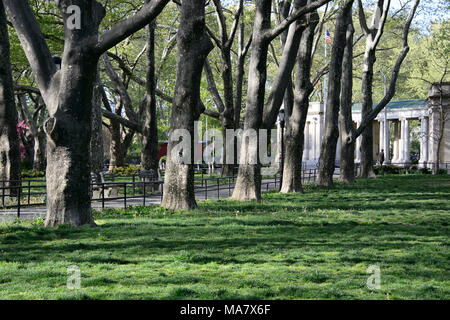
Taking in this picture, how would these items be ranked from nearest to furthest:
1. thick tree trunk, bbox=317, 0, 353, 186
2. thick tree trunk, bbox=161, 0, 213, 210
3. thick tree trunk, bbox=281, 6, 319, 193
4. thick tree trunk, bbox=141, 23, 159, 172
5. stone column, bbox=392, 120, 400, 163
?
1. thick tree trunk, bbox=161, 0, 213, 210
2. thick tree trunk, bbox=281, 6, 319, 193
3. thick tree trunk, bbox=141, 23, 159, 172
4. thick tree trunk, bbox=317, 0, 353, 186
5. stone column, bbox=392, 120, 400, 163

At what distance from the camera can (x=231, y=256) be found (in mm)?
8688

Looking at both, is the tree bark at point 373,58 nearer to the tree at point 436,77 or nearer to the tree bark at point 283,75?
the tree bark at point 283,75

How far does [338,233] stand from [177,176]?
5.19 metres

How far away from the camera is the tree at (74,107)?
36.5 feet

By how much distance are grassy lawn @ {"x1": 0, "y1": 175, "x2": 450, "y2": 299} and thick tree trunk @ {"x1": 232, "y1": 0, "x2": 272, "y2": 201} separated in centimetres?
320

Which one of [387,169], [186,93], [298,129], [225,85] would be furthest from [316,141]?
[186,93]

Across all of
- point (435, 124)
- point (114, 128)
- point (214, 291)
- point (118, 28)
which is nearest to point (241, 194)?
point (118, 28)

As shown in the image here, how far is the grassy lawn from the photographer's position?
6465 mm

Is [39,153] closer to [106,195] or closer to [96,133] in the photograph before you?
[96,133]

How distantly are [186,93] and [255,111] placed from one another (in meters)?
3.68

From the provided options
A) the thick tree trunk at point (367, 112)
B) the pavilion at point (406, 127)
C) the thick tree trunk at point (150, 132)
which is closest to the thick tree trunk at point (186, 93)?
the thick tree trunk at point (150, 132)

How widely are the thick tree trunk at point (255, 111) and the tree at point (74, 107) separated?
7.30 m

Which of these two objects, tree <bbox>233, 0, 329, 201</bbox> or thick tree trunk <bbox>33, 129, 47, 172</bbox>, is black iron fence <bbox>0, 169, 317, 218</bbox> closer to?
tree <bbox>233, 0, 329, 201</bbox>

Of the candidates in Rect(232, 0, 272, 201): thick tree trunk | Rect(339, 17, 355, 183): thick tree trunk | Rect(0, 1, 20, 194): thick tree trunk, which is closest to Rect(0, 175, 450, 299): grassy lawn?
Rect(232, 0, 272, 201): thick tree trunk
